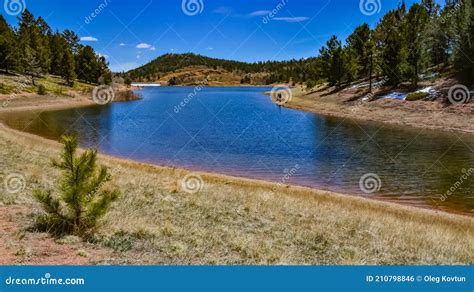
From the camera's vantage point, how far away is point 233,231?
13.1m

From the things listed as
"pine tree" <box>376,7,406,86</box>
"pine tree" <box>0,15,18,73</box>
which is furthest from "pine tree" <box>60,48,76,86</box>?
"pine tree" <box>376,7,406,86</box>

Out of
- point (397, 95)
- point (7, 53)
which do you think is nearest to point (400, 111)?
point (397, 95)

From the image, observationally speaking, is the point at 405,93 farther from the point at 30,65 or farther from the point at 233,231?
the point at 30,65

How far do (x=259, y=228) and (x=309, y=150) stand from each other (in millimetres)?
25218

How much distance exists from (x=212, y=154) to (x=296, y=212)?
20.7 m

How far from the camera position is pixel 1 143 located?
→ 30812mm

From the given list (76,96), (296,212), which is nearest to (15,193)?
(296,212)

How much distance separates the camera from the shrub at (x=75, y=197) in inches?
440

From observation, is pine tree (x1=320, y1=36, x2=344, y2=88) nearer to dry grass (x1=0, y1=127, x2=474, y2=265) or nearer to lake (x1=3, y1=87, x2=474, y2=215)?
lake (x1=3, y1=87, x2=474, y2=215)

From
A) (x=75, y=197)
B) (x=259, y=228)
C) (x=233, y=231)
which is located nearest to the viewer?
(x=75, y=197)

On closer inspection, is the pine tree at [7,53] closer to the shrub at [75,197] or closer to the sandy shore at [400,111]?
the sandy shore at [400,111]

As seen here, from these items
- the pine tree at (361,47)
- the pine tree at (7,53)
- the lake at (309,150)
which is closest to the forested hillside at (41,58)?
the pine tree at (7,53)

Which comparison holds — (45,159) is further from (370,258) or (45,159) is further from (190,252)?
(370,258)

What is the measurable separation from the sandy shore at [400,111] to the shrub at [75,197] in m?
44.4
